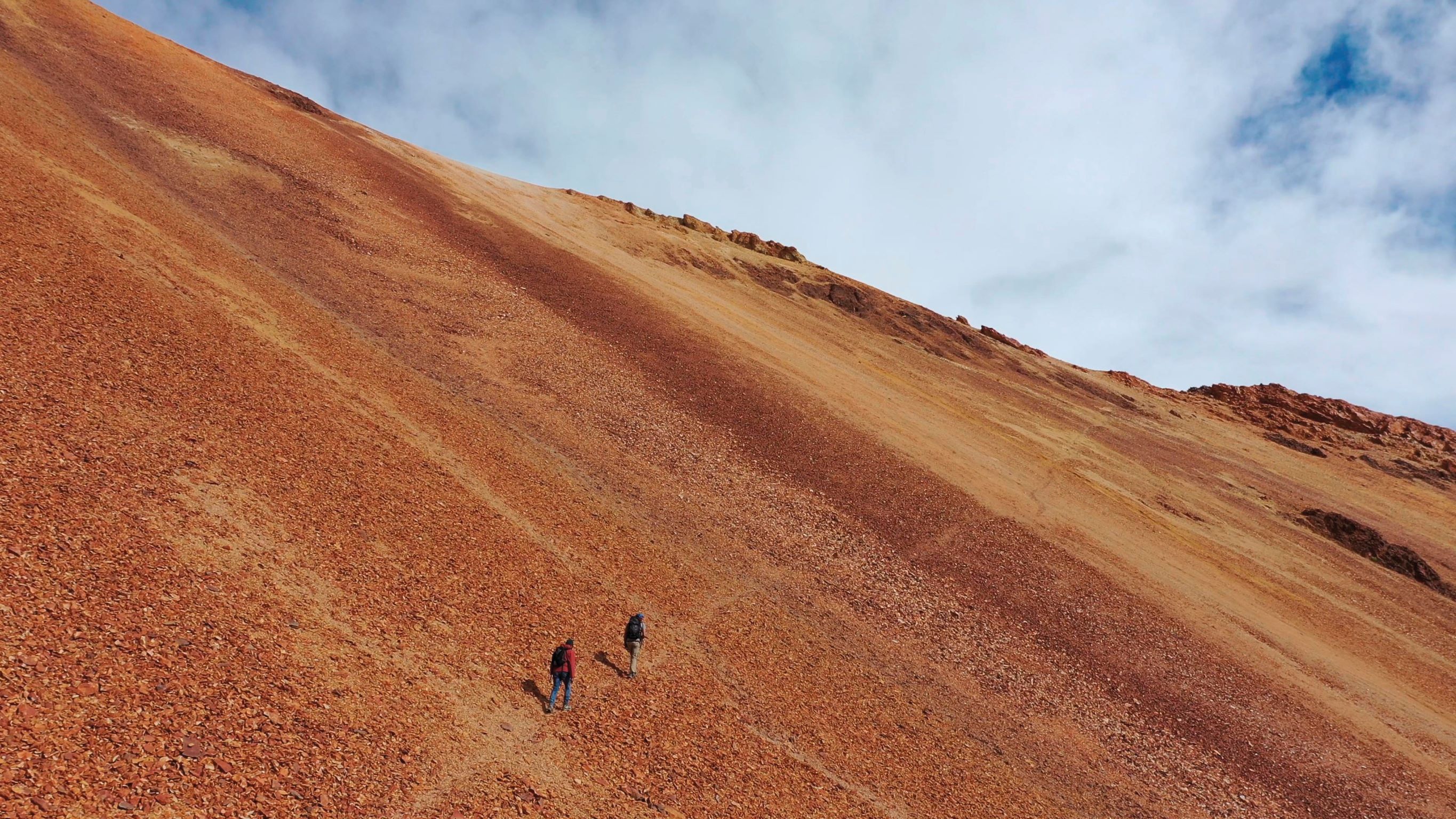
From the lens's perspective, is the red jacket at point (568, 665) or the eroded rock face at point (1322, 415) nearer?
the red jacket at point (568, 665)

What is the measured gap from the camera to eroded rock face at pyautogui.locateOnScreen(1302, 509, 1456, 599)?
3800cm

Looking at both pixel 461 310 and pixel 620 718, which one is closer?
pixel 620 718

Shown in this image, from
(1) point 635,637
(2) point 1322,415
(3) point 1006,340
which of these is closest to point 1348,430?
(2) point 1322,415

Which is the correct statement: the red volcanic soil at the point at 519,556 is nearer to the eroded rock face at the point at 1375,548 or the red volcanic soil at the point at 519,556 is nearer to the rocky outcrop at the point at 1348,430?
the eroded rock face at the point at 1375,548

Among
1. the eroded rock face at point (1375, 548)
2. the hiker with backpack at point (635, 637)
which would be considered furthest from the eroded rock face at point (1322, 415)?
the hiker with backpack at point (635, 637)

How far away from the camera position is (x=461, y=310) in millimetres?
28312

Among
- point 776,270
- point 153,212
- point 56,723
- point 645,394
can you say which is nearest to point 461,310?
point 645,394

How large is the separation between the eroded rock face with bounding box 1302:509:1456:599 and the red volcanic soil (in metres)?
0.32

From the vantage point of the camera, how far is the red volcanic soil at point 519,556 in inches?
383

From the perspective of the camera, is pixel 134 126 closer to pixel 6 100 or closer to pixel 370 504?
pixel 6 100

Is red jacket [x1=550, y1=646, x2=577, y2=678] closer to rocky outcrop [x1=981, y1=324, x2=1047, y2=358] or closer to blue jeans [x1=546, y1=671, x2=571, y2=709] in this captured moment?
blue jeans [x1=546, y1=671, x2=571, y2=709]

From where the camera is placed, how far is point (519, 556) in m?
15.9

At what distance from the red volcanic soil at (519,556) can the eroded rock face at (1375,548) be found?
0.32 meters

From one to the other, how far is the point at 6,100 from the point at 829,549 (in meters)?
34.0
